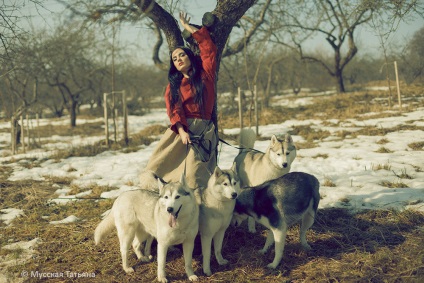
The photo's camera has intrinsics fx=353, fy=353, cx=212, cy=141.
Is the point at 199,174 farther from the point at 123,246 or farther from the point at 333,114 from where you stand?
the point at 333,114

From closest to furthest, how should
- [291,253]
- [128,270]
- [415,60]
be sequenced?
[128,270] → [291,253] → [415,60]

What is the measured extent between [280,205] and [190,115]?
1.48 m

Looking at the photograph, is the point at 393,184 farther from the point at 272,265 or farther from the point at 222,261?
the point at 222,261

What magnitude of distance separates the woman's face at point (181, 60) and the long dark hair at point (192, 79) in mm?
47

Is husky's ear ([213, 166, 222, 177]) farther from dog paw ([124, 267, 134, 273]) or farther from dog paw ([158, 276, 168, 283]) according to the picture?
dog paw ([124, 267, 134, 273])

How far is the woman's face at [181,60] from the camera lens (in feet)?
13.1

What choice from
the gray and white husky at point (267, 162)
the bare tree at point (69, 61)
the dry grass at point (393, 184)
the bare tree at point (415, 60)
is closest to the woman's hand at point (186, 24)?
the gray and white husky at point (267, 162)

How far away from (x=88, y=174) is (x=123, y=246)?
187 inches

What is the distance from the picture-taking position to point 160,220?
3.42 meters

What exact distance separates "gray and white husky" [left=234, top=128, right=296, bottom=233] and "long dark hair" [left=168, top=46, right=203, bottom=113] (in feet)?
3.76

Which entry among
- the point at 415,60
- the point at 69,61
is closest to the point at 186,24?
the point at 69,61

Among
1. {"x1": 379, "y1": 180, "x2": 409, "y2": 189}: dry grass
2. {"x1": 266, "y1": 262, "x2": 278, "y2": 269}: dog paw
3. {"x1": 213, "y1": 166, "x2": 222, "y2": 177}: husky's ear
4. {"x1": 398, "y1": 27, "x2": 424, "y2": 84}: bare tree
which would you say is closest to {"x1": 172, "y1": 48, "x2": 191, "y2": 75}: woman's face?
{"x1": 213, "y1": 166, "x2": 222, "y2": 177}: husky's ear

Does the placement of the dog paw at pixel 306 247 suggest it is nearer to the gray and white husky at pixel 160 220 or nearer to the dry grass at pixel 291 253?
the dry grass at pixel 291 253

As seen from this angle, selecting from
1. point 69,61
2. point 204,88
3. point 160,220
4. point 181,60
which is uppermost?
point 69,61
